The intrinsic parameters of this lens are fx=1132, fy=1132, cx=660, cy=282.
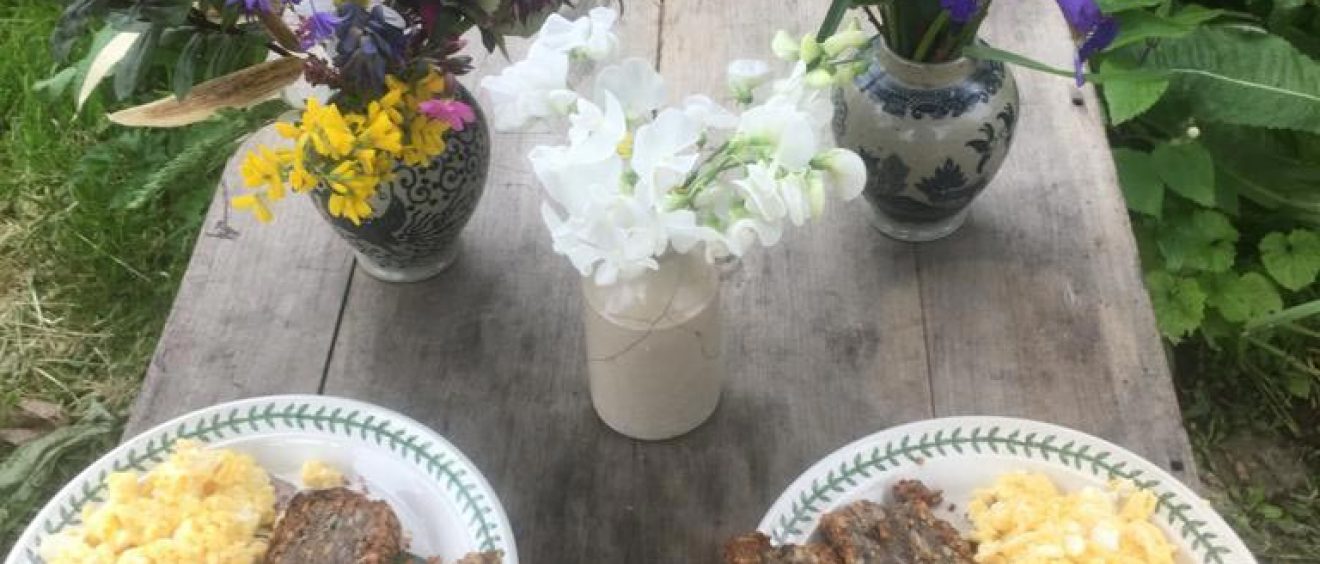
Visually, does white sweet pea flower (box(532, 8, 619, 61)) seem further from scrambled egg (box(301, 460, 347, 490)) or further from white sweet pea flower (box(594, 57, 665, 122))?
scrambled egg (box(301, 460, 347, 490))

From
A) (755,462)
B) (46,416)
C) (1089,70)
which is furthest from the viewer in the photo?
(46,416)

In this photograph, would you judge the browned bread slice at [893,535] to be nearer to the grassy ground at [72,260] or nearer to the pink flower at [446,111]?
the pink flower at [446,111]

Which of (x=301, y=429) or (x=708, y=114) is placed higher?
(x=708, y=114)

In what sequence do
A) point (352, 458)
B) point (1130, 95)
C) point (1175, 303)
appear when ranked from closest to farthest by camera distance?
1. point (352, 458)
2. point (1130, 95)
3. point (1175, 303)

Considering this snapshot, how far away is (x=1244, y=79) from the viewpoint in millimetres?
1312

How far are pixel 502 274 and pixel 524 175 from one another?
0.13m

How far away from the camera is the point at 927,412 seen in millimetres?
952

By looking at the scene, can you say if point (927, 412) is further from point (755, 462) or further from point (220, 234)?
point (220, 234)

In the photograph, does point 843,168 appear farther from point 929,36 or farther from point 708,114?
point 929,36

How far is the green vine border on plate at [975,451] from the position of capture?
783 mm

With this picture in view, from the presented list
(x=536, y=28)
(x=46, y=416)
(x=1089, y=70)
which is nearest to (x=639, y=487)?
(x=536, y=28)

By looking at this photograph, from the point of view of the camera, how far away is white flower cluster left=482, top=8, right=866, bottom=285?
25.9 inches

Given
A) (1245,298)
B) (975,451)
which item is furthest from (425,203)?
(1245,298)

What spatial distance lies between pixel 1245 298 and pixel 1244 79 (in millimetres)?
366
